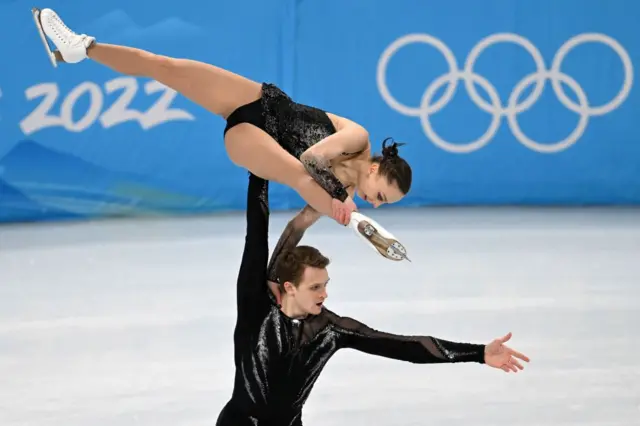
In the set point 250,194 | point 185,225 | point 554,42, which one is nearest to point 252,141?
point 250,194

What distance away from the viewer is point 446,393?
5336 mm

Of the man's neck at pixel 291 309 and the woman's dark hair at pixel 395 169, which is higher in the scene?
the woman's dark hair at pixel 395 169

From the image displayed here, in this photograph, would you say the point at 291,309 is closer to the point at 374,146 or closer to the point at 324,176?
the point at 324,176

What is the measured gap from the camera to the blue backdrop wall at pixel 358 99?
31.1 ft

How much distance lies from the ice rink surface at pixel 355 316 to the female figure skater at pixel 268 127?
1.13m

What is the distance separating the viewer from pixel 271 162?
4.56 m

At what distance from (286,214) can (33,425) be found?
527 cm

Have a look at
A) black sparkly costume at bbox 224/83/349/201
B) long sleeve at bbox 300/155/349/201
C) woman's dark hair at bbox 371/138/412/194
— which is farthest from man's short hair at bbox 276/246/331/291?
black sparkly costume at bbox 224/83/349/201

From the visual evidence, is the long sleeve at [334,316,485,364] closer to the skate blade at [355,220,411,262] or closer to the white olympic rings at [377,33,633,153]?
the skate blade at [355,220,411,262]

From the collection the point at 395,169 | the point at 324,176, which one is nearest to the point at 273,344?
the point at 324,176

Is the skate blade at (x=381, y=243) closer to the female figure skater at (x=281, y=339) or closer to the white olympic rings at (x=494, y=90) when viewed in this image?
the female figure skater at (x=281, y=339)

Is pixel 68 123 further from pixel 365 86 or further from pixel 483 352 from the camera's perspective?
pixel 483 352

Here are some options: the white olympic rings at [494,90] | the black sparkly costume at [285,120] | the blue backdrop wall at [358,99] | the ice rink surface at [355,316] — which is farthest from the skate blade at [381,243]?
the white olympic rings at [494,90]

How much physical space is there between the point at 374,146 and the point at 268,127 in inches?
207
